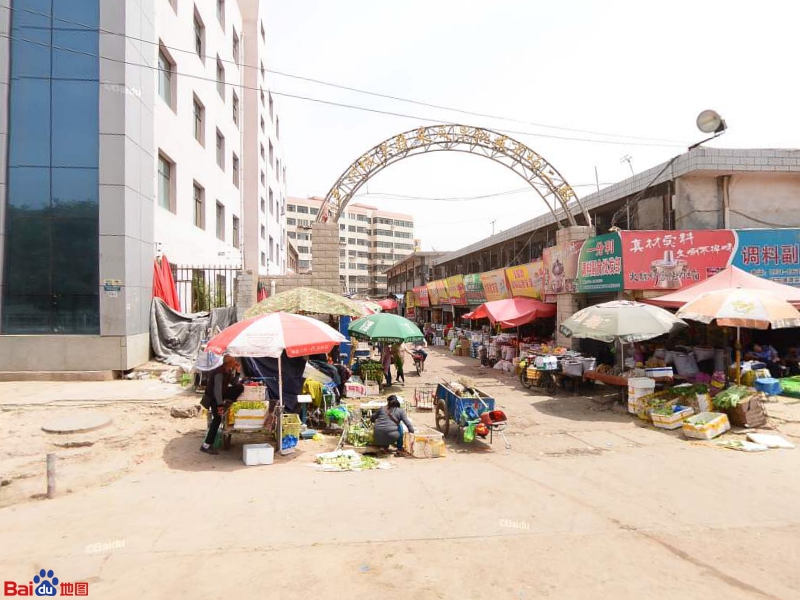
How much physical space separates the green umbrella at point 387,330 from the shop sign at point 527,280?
8490 millimetres

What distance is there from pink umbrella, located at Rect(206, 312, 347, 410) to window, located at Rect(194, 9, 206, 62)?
17139mm

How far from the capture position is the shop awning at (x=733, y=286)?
1188cm

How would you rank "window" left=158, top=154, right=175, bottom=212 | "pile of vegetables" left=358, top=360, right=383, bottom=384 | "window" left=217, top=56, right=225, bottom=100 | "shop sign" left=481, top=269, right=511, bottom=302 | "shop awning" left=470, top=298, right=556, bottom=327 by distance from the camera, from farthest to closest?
"shop sign" left=481, top=269, right=511, bottom=302, "window" left=217, top=56, right=225, bottom=100, "shop awning" left=470, top=298, right=556, bottom=327, "window" left=158, top=154, right=175, bottom=212, "pile of vegetables" left=358, top=360, right=383, bottom=384

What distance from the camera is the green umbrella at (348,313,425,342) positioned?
13.0m

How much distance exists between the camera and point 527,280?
69.1 ft

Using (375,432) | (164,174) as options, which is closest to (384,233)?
(164,174)

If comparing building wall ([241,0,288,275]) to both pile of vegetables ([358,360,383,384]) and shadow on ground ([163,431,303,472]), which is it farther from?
shadow on ground ([163,431,303,472])

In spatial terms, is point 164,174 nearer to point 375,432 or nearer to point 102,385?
point 102,385

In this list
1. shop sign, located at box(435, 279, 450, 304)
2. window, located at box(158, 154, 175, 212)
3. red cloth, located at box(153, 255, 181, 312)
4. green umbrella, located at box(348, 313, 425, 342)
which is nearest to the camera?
green umbrella, located at box(348, 313, 425, 342)

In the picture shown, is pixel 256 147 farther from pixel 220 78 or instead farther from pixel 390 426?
pixel 390 426

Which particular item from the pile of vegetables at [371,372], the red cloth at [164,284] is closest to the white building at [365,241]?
the red cloth at [164,284]

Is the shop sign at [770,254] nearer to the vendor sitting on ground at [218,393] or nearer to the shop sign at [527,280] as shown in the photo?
the shop sign at [527,280]

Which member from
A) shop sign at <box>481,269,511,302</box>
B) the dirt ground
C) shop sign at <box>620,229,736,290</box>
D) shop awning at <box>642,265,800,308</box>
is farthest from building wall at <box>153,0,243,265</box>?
shop awning at <box>642,265,800,308</box>

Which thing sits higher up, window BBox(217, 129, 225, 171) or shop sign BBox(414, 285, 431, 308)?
window BBox(217, 129, 225, 171)
